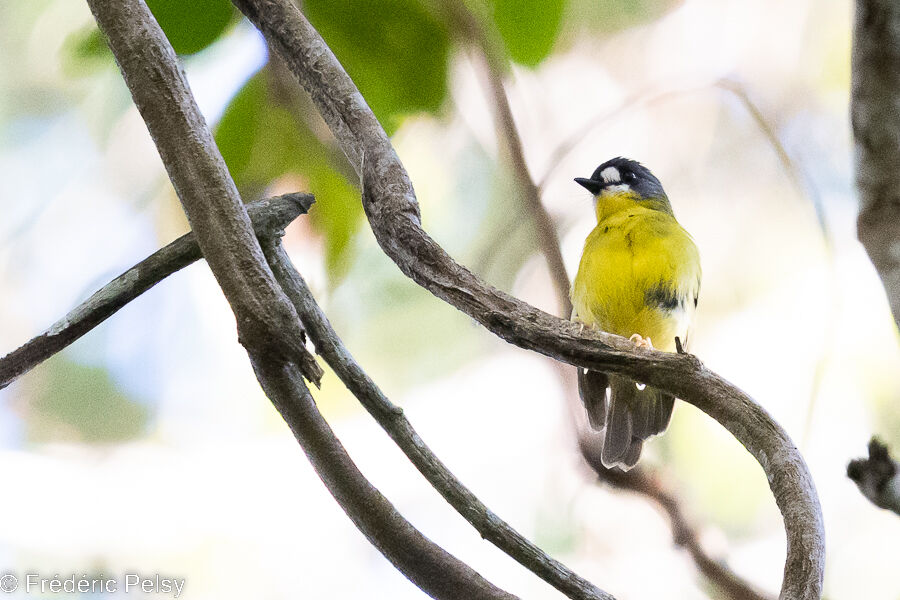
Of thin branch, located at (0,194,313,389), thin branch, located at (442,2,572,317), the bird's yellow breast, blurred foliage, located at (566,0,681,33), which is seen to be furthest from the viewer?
blurred foliage, located at (566,0,681,33)

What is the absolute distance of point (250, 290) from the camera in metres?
0.69

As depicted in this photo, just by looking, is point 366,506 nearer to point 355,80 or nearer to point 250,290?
point 250,290

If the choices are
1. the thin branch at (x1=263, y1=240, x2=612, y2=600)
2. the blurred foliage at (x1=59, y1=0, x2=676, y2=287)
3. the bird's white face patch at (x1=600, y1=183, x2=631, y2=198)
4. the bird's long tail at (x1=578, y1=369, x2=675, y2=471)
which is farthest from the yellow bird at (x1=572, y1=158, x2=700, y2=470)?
the thin branch at (x1=263, y1=240, x2=612, y2=600)

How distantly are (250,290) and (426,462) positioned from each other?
0.21m

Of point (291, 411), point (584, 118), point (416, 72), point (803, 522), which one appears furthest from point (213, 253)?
point (584, 118)

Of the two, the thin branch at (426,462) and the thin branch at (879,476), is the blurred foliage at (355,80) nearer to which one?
the thin branch at (426,462)

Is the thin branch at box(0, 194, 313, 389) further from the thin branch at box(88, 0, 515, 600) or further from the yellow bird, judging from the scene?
the yellow bird

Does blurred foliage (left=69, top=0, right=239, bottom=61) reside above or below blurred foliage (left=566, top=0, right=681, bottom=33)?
below

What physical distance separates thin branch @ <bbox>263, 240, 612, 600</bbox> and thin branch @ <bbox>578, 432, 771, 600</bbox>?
35.5 inches

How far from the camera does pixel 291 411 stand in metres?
0.72

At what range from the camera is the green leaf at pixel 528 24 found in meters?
1.41

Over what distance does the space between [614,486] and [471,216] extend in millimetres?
578

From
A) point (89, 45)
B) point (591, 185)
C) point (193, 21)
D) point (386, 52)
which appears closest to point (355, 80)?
point (386, 52)

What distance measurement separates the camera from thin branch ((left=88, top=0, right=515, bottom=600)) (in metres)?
0.69
